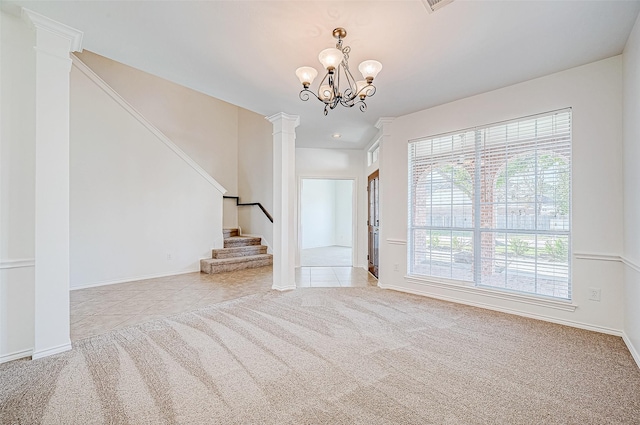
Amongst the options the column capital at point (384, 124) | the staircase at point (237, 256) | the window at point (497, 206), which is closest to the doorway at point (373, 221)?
the column capital at point (384, 124)

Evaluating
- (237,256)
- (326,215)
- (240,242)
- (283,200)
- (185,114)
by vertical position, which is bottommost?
(237,256)

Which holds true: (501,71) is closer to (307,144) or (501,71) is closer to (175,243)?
(307,144)

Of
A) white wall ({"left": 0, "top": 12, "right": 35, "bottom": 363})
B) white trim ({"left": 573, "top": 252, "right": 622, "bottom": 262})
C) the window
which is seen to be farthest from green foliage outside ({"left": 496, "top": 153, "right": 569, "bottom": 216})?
white wall ({"left": 0, "top": 12, "right": 35, "bottom": 363})

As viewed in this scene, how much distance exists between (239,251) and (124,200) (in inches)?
91.6

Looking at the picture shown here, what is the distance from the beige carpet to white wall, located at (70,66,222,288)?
7.97 ft

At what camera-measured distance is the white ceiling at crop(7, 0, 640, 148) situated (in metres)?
2.08

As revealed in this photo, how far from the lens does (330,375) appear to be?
6.66 ft

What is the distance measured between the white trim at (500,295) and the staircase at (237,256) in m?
3.24

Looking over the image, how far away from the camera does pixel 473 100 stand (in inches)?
143

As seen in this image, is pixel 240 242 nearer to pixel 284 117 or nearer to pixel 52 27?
pixel 284 117

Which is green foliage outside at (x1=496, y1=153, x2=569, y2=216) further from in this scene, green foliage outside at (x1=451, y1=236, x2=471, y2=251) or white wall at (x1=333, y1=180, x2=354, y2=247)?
white wall at (x1=333, y1=180, x2=354, y2=247)

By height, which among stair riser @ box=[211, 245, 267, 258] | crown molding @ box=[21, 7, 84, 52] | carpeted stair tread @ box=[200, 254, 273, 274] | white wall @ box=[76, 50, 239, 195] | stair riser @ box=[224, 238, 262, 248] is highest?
white wall @ box=[76, 50, 239, 195]

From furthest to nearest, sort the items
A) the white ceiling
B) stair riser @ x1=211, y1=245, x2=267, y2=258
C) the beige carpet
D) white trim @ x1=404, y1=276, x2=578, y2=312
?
stair riser @ x1=211, y1=245, x2=267, y2=258
white trim @ x1=404, y1=276, x2=578, y2=312
the white ceiling
the beige carpet

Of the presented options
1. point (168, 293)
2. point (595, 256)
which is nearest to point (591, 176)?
point (595, 256)
